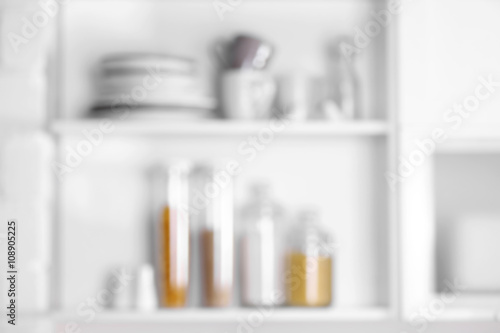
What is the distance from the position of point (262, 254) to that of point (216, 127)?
0.87 feet

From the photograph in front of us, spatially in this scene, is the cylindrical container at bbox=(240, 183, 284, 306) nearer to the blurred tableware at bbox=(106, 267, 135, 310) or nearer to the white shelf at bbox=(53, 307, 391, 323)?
the white shelf at bbox=(53, 307, 391, 323)

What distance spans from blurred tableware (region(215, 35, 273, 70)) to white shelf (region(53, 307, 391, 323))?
479 mm

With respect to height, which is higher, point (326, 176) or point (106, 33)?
point (106, 33)

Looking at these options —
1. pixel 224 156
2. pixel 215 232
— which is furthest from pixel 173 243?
pixel 224 156

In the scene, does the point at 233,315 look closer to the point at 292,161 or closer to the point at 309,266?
the point at 309,266

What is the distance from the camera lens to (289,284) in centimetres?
159

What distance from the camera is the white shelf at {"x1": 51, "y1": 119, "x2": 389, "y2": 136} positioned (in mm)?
1535

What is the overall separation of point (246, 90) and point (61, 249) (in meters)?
0.49

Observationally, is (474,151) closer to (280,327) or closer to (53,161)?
(280,327)

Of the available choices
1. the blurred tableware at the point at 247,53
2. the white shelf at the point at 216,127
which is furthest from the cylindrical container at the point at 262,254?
the blurred tableware at the point at 247,53

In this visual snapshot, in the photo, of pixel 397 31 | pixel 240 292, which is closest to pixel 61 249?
pixel 240 292

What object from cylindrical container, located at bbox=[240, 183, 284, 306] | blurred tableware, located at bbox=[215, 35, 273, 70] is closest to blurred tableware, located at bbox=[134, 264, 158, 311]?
cylindrical container, located at bbox=[240, 183, 284, 306]

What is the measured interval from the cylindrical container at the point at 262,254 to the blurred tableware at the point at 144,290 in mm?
181

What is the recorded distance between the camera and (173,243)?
61.3 inches
